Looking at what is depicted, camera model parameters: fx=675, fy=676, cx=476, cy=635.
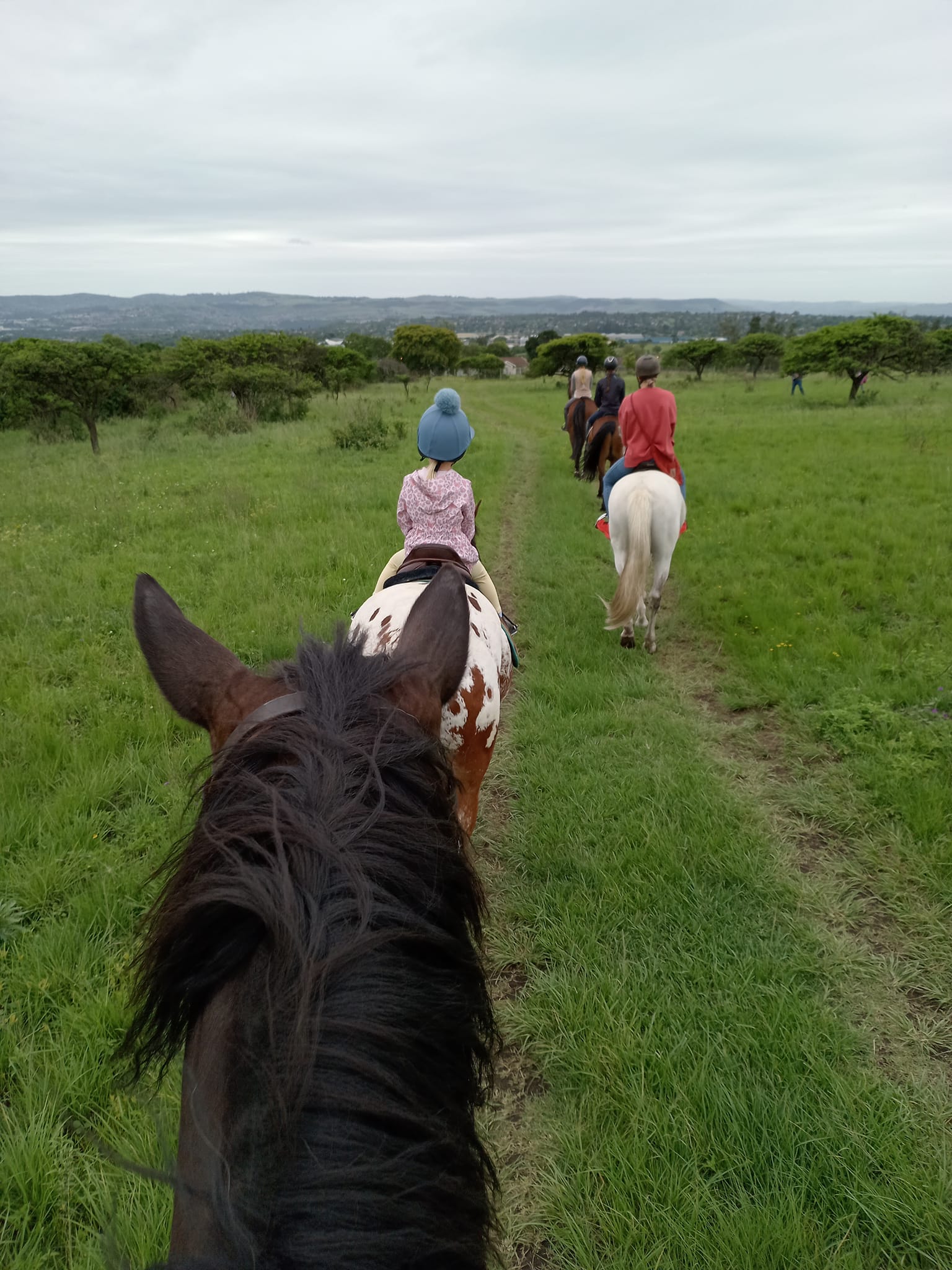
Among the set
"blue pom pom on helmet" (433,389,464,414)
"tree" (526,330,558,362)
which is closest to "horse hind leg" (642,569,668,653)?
"blue pom pom on helmet" (433,389,464,414)

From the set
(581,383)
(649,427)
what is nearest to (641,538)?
(649,427)

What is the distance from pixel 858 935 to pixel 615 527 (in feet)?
11.7

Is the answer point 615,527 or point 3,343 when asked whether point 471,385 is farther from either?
point 615,527

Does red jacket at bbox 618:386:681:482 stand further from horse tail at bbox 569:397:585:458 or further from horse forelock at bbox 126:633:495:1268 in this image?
horse tail at bbox 569:397:585:458

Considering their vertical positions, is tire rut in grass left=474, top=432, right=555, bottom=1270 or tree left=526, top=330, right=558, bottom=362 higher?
tree left=526, top=330, right=558, bottom=362

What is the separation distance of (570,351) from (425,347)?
8.60 m

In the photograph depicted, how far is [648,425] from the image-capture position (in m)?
5.70

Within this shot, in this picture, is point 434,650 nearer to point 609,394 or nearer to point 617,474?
point 617,474

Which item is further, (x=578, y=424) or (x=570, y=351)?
(x=570, y=351)

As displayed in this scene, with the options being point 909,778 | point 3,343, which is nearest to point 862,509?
point 909,778

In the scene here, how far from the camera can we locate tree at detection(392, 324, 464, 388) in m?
40.2

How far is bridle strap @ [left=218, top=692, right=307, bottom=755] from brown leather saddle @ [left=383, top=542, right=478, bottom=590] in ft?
5.23

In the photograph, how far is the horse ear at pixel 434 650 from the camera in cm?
152

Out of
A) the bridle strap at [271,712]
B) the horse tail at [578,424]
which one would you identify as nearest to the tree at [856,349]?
the horse tail at [578,424]
